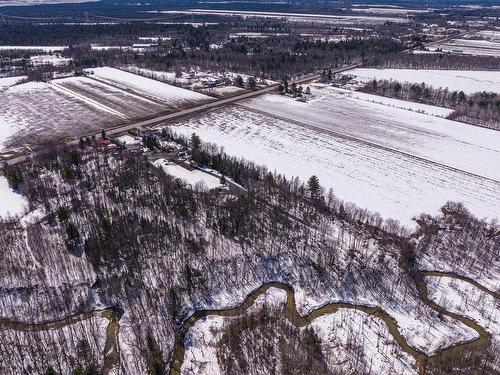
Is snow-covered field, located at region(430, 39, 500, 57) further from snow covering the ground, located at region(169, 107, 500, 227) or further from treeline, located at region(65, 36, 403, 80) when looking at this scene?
snow covering the ground, located at region(169, 107, 500, 227)

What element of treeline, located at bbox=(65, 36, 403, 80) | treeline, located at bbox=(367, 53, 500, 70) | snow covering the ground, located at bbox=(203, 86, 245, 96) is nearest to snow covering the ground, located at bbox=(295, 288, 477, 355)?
snow covering the ground, located at bbox=(203, 86, 245, 96)

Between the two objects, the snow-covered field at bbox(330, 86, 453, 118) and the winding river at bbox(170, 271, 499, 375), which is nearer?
the winding river at bbox(170, 271, 499, 375)

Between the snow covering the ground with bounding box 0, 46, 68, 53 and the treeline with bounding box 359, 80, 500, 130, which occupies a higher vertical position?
the snow covering the ground with bounding box 0, 46, 68, 53

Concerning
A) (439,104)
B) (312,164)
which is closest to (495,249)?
(312,164)

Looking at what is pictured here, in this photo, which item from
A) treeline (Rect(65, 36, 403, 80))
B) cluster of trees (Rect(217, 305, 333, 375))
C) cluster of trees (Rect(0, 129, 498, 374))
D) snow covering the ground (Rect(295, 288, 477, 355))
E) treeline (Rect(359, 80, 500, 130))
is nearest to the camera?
cluster of trees (Rect(217, 305, 333, 375))

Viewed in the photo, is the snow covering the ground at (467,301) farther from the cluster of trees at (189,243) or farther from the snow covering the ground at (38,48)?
the snow covering the ground at (38,48)

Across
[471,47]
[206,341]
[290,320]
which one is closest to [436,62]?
[471,47]

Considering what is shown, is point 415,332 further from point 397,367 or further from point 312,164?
point 312,164
